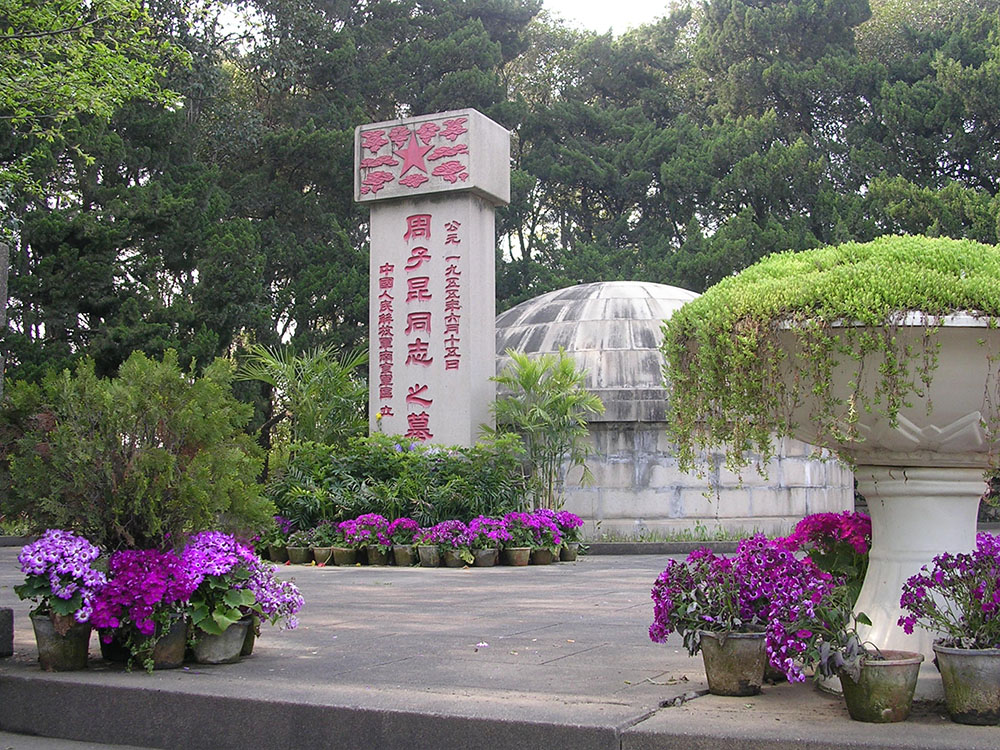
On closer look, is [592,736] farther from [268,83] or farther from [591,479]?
[268,83]

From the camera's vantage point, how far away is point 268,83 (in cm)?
2642

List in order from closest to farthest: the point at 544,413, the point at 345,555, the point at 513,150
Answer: the point at 345,555 < the point at 544,413 < the point at 513,150

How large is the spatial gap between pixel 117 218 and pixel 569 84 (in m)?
18.1

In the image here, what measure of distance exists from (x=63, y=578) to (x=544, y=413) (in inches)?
330

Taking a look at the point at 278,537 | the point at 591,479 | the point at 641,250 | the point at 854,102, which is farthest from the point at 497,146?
the point at 854,102

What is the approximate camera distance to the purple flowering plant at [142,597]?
3.86 metres

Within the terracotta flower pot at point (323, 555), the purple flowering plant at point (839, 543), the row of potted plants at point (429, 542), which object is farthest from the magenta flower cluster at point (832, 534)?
the terracotta flower pot at point (323, 555)

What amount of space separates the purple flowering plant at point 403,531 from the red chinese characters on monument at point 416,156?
4199 mm

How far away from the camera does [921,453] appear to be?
341 cm

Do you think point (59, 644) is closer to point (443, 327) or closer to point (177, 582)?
point (177, 582)

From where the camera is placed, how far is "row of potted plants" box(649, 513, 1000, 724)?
2.98 m

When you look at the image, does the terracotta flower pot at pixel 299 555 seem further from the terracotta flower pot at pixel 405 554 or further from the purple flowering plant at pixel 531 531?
the purple flowering plant at pixel 531 531

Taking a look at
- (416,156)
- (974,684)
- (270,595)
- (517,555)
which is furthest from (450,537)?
(974,684)

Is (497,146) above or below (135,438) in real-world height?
above
